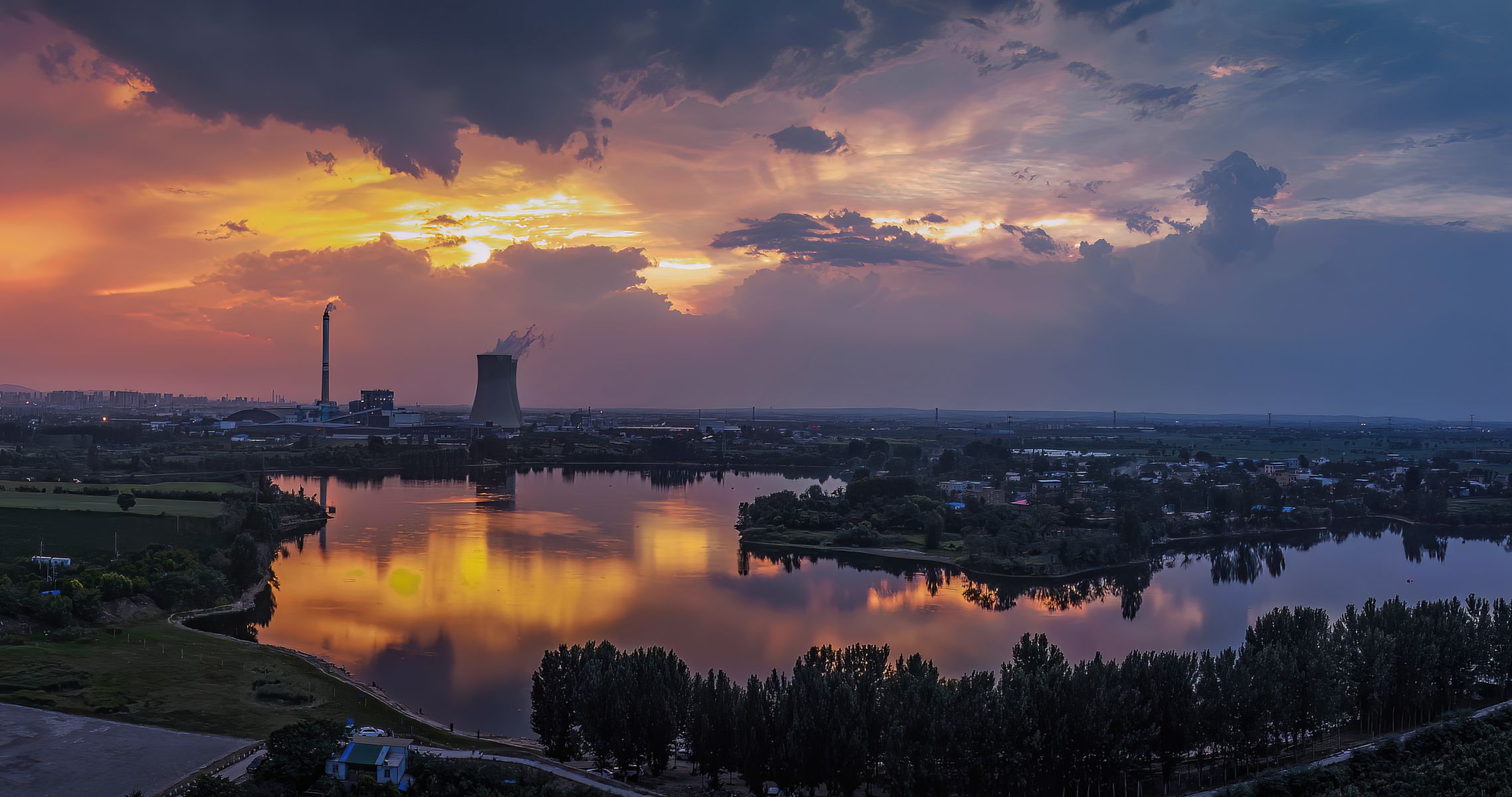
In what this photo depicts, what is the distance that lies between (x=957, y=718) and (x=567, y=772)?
3.49m

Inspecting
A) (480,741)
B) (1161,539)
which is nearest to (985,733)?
(480,741)

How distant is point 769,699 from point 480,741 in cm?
295

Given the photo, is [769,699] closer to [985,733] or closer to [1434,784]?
[985,733]

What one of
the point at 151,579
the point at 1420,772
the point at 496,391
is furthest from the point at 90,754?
the point at 496,391

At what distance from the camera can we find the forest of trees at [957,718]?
859 centimetres

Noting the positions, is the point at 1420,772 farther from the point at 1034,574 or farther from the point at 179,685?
the point at 179,685

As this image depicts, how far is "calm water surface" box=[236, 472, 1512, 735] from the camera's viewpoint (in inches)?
520

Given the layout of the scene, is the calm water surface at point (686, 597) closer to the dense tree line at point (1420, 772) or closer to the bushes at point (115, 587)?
the bushes at point (115, 587)

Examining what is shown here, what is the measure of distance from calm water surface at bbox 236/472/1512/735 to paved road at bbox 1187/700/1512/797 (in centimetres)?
412

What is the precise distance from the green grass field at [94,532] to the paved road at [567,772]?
10953mm

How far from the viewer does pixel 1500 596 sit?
18719 mm

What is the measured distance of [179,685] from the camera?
35.1ft

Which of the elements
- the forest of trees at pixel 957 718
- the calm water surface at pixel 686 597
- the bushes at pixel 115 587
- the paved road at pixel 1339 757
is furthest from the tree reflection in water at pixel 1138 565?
the bushes at pixel 115 587

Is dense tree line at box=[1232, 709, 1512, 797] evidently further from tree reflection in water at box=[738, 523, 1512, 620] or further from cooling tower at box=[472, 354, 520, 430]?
cooling tower at box=[472, 354, 520, 430]
